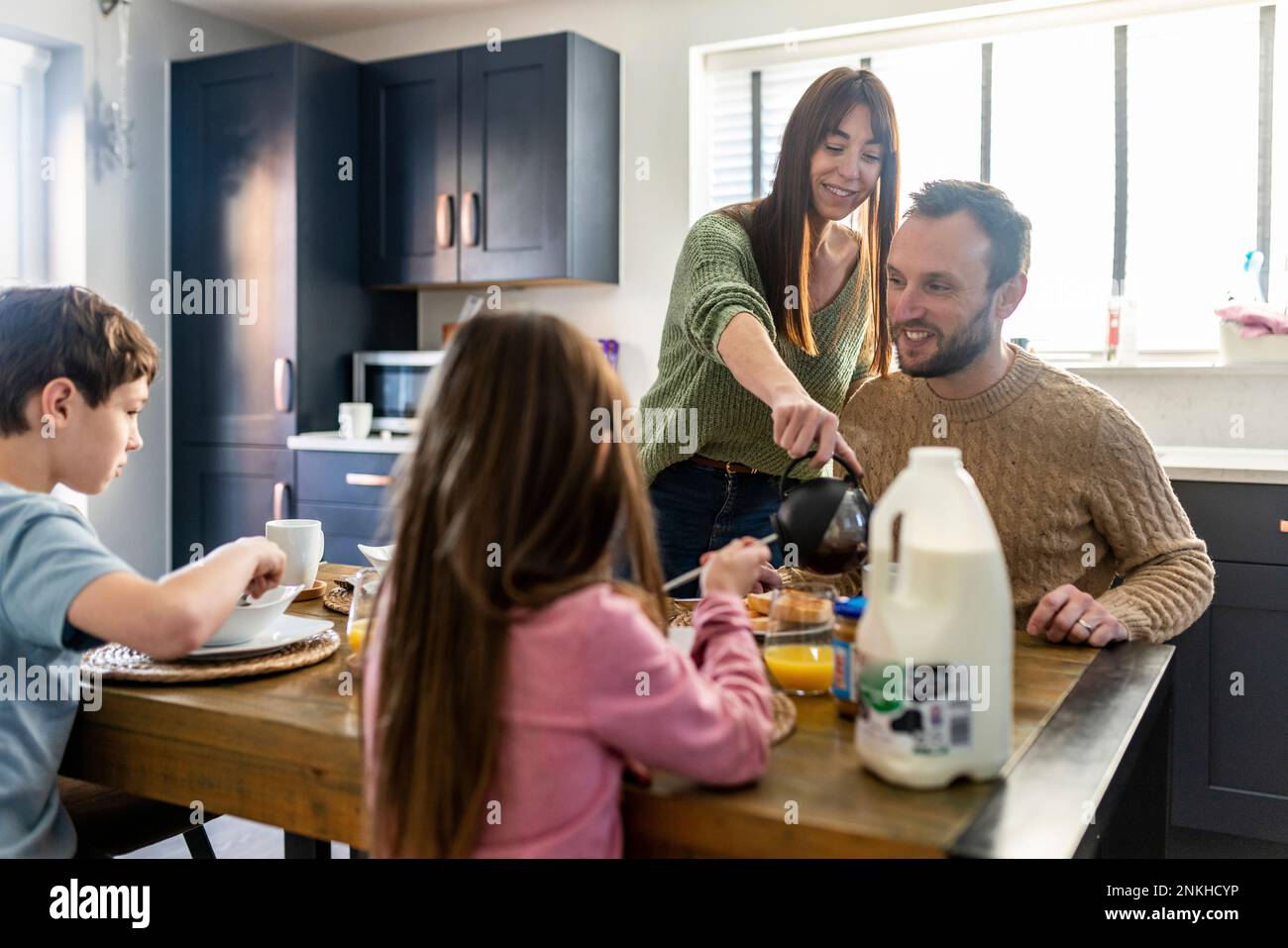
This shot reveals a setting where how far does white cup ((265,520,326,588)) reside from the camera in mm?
1544

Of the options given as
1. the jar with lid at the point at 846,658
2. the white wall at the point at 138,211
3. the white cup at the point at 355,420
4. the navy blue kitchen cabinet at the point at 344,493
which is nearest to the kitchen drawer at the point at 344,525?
the navy blue kitchen cabinet at the point at 344,493

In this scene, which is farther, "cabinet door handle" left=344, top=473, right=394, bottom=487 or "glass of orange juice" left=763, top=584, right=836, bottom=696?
"cabinet door handle" left=344, top=473, right=394, bottom=487

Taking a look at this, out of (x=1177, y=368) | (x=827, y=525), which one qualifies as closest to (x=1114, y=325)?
(x=1177, y=368)

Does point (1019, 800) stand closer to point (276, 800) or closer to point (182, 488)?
point (276, 800)

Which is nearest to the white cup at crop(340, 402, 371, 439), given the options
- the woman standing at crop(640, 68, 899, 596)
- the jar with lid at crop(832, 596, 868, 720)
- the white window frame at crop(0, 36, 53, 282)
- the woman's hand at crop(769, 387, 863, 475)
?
the white window frame at crop(0, 36, 53, 282)

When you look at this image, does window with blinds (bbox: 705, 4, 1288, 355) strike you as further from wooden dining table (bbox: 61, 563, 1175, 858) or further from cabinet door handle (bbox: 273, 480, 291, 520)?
wooden dining table (bbox: 61, 563, 1175, 858)

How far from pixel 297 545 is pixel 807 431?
0.76 meters

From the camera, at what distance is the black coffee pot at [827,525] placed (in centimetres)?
118

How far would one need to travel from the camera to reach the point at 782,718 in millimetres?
1029

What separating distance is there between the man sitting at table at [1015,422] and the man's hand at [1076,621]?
0.19 m

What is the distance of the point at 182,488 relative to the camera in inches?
163

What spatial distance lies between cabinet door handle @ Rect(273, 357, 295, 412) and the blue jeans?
2.27 metres

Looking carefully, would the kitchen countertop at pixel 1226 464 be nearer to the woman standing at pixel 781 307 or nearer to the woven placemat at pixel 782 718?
the woman standing at pixel 781 307

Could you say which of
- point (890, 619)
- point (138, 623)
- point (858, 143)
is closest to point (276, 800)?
point (138, 623)
